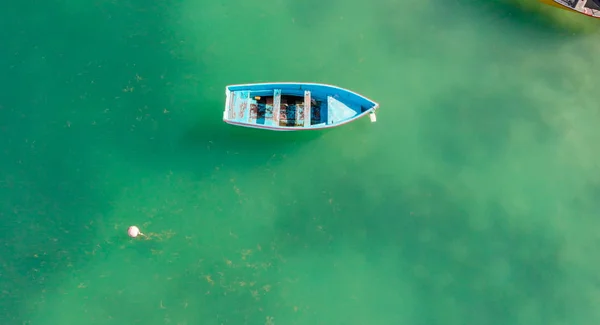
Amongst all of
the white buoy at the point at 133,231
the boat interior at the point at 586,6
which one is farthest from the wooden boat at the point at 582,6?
the white buoy at the point at 133,231

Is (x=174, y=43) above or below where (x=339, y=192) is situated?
above

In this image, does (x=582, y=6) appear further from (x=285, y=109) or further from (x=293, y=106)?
(x=285, y=109)

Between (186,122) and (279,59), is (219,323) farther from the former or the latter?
(279,59)

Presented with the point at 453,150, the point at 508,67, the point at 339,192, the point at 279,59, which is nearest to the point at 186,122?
the point at 279,59

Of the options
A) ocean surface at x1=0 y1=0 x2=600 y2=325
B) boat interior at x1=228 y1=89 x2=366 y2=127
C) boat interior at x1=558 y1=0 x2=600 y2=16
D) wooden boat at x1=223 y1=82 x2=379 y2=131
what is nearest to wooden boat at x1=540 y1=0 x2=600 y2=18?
boat interior at x1=558 y1=0 x2=600 y2=16

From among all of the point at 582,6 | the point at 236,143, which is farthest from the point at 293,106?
the point at 582,6

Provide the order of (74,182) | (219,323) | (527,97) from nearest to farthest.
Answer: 1. (219,323)
2. (74,182)
3. (527,97)

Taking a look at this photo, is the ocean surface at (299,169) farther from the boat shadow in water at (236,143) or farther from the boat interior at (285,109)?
the boat interior at (285,109)
